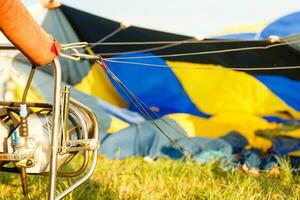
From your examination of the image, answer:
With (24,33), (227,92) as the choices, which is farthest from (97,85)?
(24,33)

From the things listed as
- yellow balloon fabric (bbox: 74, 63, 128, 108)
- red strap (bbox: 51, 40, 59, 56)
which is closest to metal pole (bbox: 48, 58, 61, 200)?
red strap (bbox: 51, 40, 59, 56)

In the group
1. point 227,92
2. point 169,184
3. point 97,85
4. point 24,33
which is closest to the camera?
point 24,33

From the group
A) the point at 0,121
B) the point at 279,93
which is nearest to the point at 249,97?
the point at 279,93

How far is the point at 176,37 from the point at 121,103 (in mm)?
1511

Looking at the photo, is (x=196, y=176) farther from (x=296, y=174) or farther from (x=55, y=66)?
(x=55, y=66)

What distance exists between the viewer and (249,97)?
4.97m

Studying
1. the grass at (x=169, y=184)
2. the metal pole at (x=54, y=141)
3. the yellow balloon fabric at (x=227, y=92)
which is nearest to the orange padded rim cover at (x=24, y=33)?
the metal pole at (x=54, y=141)

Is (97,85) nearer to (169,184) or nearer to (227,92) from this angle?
(227,92)

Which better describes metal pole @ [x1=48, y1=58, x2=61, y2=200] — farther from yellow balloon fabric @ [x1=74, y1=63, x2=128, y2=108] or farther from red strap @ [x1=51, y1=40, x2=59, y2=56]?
yellow balloon fabric @ [x1=74, y1=63, x2=128, y2=108]

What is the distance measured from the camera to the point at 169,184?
Result: 10.7 ft


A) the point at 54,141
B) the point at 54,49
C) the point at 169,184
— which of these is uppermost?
the point at 54,49

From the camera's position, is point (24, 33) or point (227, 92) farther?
point (227, 92)

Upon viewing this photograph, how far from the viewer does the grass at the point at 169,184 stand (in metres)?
2.82

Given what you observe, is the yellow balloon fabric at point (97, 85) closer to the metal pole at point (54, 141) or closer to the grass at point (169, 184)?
the grass at point (169, 184)
